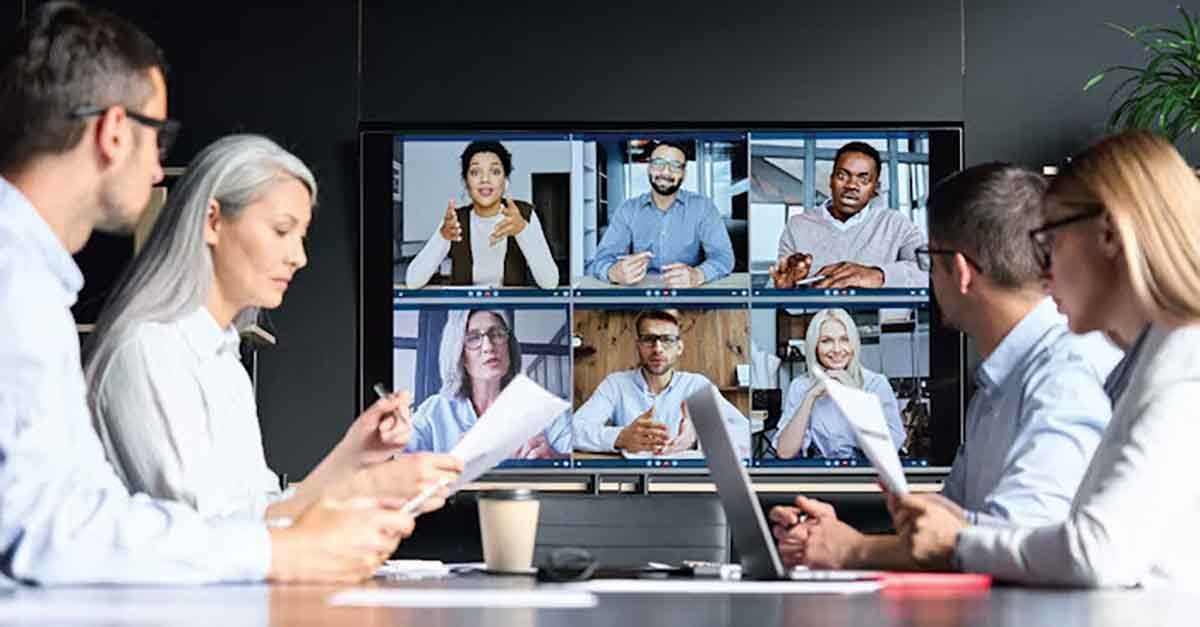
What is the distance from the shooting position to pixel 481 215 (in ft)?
20.8

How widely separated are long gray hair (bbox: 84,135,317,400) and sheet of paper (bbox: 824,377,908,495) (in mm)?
1129

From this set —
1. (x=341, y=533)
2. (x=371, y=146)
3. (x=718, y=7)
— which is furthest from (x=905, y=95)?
(x=341, y=533)

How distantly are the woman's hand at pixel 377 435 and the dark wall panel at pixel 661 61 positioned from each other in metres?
3.04

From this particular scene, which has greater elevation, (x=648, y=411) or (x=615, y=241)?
(x=615, y=241)

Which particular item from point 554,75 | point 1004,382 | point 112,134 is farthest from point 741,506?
point 554,75

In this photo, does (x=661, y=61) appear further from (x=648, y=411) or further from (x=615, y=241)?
(x=648, y=411)

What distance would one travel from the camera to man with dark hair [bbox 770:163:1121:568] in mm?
3367

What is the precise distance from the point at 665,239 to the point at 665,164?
0.25 meters

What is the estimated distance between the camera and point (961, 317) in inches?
150

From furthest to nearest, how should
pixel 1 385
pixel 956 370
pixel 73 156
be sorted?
pixel 956 370
pixel 73 156
pixel 1 385

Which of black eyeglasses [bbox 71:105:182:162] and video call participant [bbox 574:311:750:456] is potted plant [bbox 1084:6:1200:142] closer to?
video call participant [bbox 574:311:750:456]

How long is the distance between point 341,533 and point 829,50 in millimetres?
4138

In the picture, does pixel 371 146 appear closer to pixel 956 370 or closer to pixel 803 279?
pixel 803 279

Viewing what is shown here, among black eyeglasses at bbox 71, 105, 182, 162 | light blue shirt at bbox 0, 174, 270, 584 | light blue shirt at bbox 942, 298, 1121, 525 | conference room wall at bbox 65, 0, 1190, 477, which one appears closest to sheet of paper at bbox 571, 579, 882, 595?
light blue shirt at bbox 0, 174, 270, 584
